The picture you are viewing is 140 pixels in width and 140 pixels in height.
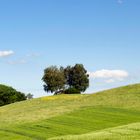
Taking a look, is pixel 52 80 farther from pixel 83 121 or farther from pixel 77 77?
pixel 83 121

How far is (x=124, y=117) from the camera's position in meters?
60.7

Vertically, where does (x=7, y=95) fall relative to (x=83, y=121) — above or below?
above

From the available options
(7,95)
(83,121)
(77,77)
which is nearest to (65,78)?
(77,77)

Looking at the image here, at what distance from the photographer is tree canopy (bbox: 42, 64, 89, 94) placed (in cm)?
13638

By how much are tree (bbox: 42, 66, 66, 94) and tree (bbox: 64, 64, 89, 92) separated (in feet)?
21.3

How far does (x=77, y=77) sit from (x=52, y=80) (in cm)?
1033

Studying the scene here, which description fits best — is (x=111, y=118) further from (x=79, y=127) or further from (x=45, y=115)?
(x=45, y=115)

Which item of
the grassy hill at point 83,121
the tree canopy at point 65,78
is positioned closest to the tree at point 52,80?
the tree canopy at point 65,78

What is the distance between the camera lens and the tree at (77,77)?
143 meters

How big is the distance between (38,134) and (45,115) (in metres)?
19.6

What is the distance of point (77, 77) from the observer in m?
143

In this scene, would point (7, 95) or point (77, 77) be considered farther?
point (7, 95)

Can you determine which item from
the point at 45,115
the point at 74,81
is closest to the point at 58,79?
the point at 74,81

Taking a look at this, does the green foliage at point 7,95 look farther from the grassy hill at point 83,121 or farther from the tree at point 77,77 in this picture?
the grassy hill at point 83,121
